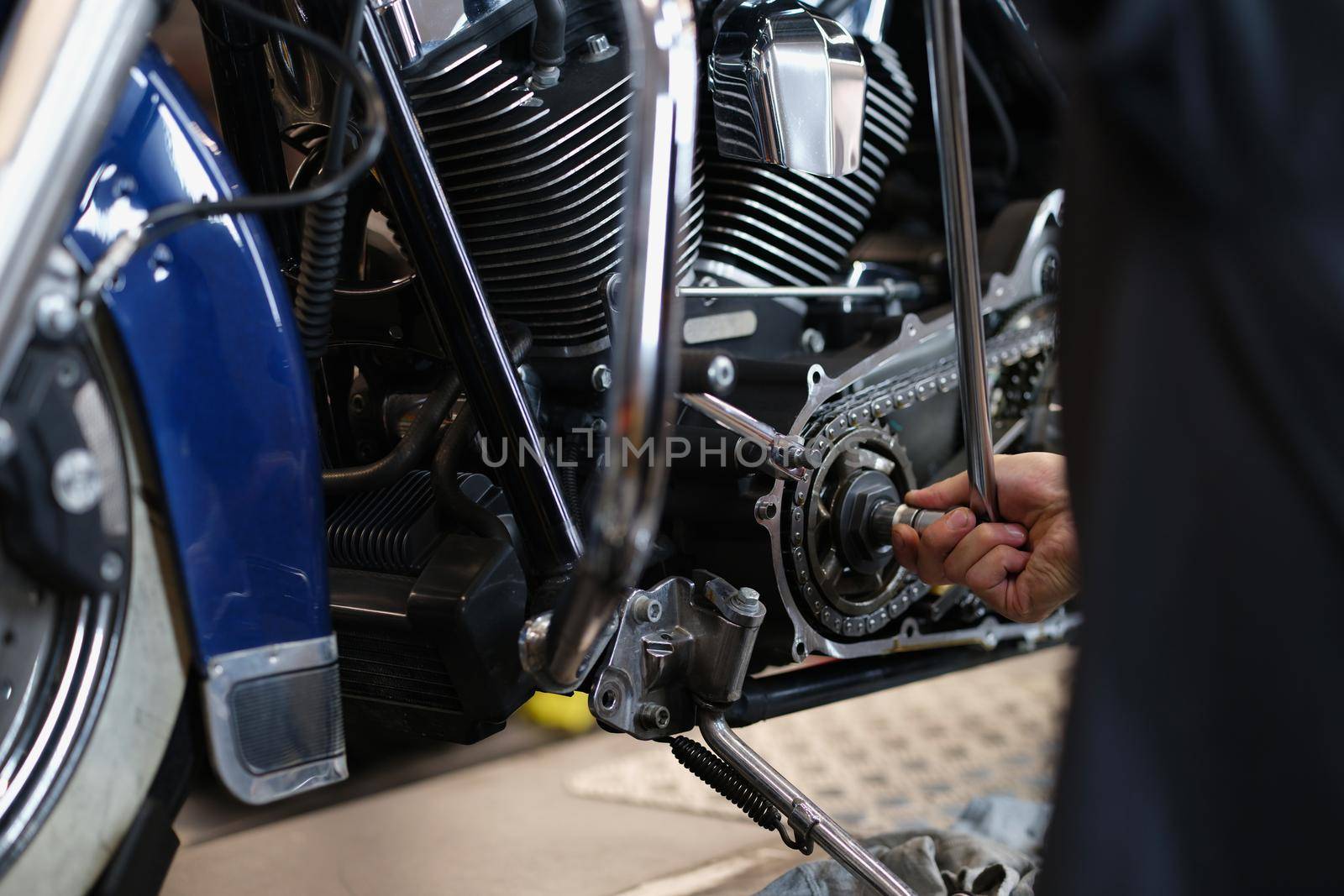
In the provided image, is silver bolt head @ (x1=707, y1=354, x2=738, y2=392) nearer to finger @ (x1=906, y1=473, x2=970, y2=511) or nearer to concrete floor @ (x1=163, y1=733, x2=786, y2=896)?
finger @ (x1=906, y1=473, x2=970, y2=511)

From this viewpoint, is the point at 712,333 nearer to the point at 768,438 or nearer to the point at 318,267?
the point at 768,438

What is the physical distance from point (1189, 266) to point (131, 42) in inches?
19.9

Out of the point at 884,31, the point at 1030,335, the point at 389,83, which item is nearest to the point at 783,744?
the point at 1030,335

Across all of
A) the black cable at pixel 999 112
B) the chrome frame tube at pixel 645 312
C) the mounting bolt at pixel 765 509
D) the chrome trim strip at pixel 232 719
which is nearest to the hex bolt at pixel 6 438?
the chrome trim strip at pixel 232 719

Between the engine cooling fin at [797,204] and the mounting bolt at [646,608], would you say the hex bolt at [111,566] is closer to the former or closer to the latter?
the mounting bolt at [646,608]

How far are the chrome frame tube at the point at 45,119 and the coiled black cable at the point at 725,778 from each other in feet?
2.07

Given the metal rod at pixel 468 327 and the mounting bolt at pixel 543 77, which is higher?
the mounting bolt at pixel 543 77

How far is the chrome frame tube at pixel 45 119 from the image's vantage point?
1.77 feet

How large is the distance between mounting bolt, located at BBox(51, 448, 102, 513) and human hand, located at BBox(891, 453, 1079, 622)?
0.69 metres

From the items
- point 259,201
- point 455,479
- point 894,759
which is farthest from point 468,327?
point 894,759

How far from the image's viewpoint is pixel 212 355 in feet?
2.29

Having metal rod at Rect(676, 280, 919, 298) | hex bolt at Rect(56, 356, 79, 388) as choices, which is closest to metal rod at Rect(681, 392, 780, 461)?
metal rod at Rect(676, 280, 919, 298)

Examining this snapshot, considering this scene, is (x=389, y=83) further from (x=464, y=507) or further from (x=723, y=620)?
(x=723, y=620)

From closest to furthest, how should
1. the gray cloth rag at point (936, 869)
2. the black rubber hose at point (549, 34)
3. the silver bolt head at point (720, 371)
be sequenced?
Result: the silver bolt head at point (720, 371) → the black rubber hose at point (549, 34) → the gray cloth rag at point (936, 869)
